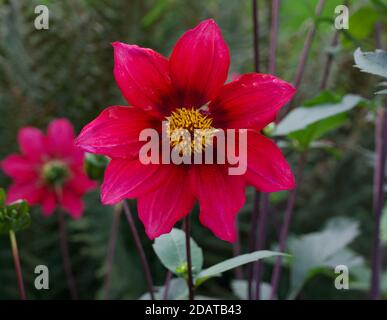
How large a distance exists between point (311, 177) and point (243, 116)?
73cm

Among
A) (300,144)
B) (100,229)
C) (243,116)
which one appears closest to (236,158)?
(243,116)

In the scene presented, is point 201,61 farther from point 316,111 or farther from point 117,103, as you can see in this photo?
point 117,103

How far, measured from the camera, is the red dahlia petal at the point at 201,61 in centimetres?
33

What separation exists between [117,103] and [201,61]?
2.33 feet

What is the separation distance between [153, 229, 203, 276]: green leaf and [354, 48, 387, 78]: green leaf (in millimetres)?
150

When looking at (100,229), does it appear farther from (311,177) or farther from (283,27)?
(283,27)

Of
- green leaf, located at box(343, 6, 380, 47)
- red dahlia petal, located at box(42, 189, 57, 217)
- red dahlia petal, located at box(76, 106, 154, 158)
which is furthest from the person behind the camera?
red dahlia petal, located at box(42, 189, 57, 217)

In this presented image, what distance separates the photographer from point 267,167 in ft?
1.08

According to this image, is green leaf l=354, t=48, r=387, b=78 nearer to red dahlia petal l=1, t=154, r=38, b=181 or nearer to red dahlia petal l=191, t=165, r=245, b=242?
red dahlia petal l=191, t=165, r=245, b=242

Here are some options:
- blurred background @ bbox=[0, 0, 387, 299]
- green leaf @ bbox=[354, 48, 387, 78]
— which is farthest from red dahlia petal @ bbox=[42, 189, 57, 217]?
green leaf @ bbox=[354, 48, 387, 78]

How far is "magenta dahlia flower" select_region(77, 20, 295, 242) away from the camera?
323 mm

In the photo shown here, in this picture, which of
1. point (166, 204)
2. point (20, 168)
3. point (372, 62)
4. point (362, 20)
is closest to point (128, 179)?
point (166, 204)

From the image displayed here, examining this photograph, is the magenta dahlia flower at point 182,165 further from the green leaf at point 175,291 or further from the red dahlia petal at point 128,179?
the green leaf at point 175,291

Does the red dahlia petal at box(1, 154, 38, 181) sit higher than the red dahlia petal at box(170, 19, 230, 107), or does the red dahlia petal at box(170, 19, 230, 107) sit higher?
the red dahlia petal at box(170, 19, 230, 107)
